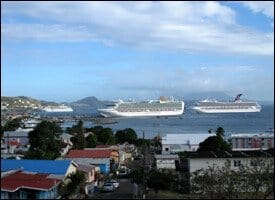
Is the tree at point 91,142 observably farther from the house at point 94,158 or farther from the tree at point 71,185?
the tree at point 71,185

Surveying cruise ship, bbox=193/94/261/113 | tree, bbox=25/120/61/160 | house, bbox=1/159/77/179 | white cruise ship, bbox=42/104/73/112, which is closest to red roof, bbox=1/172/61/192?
house, bbox=1/159/77/179

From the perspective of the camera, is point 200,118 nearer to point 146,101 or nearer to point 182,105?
point 182,105

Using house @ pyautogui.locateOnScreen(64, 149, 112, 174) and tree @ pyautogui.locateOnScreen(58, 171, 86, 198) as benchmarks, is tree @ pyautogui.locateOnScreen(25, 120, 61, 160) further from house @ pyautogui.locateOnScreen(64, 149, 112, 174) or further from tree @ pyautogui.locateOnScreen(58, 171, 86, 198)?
tree @ pyautogui.locateOnScreen(58, 171, 86, 198)

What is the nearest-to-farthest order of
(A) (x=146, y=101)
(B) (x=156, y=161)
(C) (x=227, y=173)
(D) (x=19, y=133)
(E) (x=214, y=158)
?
(C) (x=227, y=173) < (E) (x=214, y=158) < (B) (x=156, y=161) < (D) (x=19, y=133) < (A) (x=146, y=101)

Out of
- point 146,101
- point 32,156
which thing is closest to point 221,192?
point 32,156

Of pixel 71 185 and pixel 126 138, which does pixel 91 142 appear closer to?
pixel 126 138

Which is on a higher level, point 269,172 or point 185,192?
point 269,172

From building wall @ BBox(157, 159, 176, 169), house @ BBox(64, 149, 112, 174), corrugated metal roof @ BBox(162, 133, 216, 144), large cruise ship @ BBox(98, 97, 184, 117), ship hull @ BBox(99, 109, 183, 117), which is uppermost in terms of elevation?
large cruise ship @ BBox(98, 97, 184, 117)
